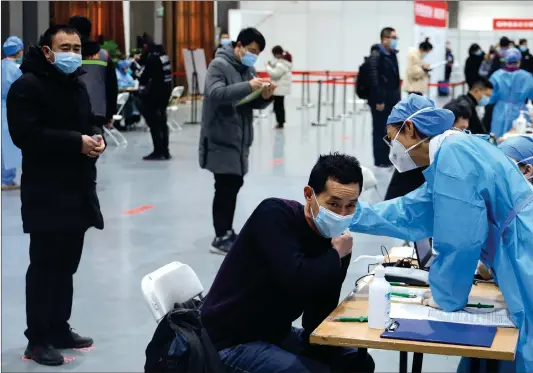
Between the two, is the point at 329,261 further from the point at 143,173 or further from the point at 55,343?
the point at 143,173

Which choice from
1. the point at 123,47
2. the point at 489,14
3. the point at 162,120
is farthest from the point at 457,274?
the point at 489,14

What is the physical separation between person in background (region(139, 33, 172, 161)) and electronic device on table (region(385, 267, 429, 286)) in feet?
25.7

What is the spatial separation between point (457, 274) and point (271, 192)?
5.98 metres

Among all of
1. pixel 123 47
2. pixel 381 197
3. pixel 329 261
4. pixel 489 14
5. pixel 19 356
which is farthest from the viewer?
pixel 489 14

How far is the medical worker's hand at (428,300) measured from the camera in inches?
126

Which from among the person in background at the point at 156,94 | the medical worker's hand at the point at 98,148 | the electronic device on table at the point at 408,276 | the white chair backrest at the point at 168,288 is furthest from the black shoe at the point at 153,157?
the white chair backrest at the point at 168,288

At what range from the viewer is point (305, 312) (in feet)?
10.4

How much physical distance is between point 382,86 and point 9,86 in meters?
4.06

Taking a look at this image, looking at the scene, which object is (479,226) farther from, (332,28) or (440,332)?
(332,28)

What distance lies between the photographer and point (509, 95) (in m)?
10.2

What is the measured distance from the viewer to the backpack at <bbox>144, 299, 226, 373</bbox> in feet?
9.36

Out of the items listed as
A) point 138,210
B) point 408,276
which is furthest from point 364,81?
point 408,276

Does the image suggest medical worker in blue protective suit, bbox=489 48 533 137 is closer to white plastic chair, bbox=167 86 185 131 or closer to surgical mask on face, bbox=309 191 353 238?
white plastic chair, bbox=167 86 185 131

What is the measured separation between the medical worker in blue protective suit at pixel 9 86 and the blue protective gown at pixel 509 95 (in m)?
4.89
